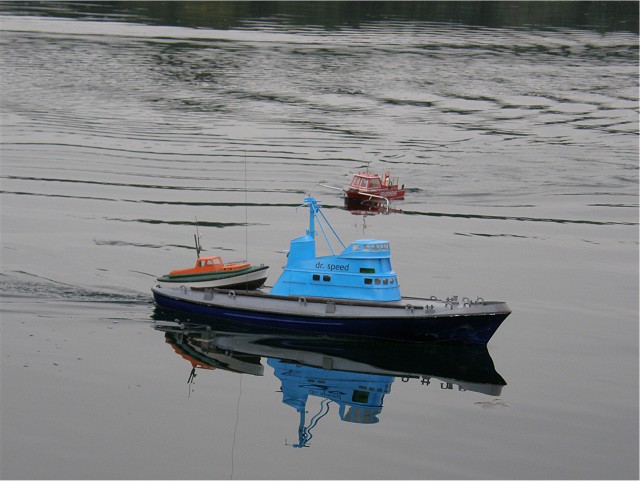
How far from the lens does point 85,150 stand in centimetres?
9306

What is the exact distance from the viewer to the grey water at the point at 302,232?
4216 cm

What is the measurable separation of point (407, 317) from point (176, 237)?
22.2 metres

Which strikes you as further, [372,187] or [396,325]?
[372,187]

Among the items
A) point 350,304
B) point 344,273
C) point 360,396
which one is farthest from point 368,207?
point 360,396

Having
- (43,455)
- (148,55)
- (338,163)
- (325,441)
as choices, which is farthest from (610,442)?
(148,55)

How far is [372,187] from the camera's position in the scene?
8156 centimetres

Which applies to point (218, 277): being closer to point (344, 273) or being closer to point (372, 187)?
point (344, 273)

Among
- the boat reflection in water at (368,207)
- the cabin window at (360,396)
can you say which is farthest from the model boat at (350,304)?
the boat reflection in water at (368,207)

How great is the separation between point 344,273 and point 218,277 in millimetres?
7152

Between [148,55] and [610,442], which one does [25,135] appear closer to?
[148,55]

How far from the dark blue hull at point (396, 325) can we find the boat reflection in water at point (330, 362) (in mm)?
416

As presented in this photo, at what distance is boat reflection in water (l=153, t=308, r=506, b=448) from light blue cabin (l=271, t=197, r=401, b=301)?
7.49 feet

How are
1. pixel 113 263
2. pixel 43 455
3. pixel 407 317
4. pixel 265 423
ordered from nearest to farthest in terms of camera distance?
pixel 43 455, pixel 265 423, pixel 407 317, pixel 113 263

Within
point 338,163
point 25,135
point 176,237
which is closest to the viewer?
point 176,237
